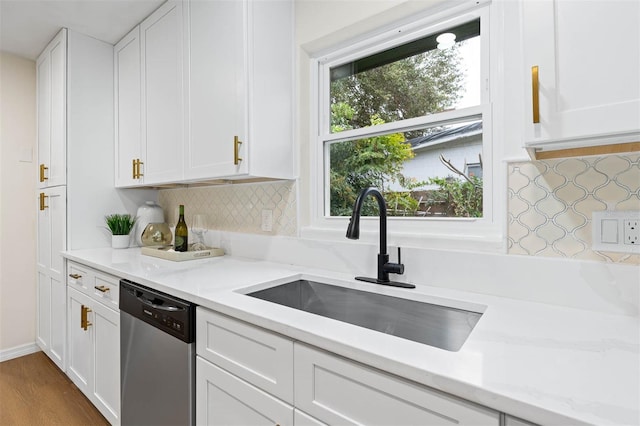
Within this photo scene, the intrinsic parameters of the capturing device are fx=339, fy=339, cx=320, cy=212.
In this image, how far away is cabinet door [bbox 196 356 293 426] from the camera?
37.7 inches

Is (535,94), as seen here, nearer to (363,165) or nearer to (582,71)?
(582,71)

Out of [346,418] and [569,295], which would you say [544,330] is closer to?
[569,295]

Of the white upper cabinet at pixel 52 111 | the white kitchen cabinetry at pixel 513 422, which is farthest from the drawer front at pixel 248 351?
the white upper cabinet at pixel 52 111

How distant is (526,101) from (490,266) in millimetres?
578

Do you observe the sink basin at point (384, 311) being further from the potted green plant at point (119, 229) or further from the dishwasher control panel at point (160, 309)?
the potted green plant at point (119, 229)

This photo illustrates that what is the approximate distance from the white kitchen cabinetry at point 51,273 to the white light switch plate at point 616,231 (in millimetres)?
2876

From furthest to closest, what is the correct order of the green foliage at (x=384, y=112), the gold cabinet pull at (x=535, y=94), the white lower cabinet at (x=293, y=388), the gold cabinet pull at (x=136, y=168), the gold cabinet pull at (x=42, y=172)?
the gold cabinet pull at (x=42, y=172) → the gold cabinet pull at (x=136, y=168) → the green foliage at (x=384, y=112) → the gold cabinet pull at (x=535, y=94) → the white lower cabinet at (x=293, y=388)

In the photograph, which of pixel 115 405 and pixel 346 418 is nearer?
pixel 346 418

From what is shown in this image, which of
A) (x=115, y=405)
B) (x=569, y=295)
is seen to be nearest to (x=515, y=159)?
(x=569, y=295)

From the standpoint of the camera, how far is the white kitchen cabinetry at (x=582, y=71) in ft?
2.44

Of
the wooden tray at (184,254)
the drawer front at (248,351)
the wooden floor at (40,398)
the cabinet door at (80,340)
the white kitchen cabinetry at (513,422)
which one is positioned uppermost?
the wooden tray at (184,254)

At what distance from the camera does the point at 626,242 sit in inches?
38.4

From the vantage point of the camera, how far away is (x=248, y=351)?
3.38 ft

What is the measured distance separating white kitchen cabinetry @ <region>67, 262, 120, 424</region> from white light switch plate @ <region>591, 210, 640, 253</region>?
6.44ft
